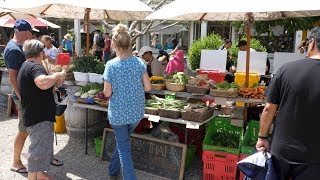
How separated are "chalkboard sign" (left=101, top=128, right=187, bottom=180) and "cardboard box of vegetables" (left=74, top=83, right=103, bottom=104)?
2.72 feet

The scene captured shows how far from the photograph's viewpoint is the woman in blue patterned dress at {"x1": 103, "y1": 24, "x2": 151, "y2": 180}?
343 cm

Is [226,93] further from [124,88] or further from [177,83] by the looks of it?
[124,88]

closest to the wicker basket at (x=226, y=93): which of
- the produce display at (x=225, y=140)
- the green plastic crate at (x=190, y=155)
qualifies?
the produce display at (x=225, y=140)

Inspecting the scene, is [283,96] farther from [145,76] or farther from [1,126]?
[1,126]

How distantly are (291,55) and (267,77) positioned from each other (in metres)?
1.00

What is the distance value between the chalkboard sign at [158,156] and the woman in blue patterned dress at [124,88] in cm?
73

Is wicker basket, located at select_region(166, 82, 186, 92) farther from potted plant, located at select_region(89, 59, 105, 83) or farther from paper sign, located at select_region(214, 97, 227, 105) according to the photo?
potted plant, located at select_region(89, 59, 105, 83)

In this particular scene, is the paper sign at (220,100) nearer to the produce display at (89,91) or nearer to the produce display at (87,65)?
the produce display at (89,91)

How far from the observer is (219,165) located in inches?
154

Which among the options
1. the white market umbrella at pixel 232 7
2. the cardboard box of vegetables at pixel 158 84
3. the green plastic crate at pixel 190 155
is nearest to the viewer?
the white market umbrella at pixel 232 7

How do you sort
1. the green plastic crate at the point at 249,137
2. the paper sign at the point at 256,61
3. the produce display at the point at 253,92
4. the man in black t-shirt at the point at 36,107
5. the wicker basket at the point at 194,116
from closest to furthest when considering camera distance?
the man in black t-shirt at the point at 36,107, the green plastic crate at the point at 249,137, the wicker basket at the point at 194,116, the produce display at the point at 253,92, the paper sign at the point at 256,61

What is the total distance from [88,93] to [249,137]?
2270 mm

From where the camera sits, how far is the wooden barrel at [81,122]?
17.1 ft

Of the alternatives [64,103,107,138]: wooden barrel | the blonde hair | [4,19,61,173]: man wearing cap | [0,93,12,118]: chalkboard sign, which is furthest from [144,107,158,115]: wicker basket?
[0,93,12,118]: chalkboard sign
